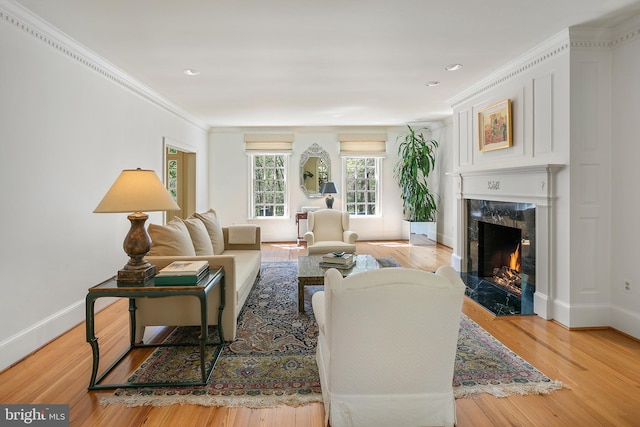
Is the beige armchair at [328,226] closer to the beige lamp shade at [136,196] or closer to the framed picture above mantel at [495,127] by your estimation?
the framed picture above mantel at [495,127]

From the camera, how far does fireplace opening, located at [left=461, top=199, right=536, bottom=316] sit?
3.42m

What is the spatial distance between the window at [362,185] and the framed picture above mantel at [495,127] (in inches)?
139

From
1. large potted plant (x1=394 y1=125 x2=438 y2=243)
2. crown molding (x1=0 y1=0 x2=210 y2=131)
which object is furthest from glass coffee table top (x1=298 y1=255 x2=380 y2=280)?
large potted plant (x1=394 y1=125 x2=438 y2=243)

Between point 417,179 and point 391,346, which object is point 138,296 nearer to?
point 391,346

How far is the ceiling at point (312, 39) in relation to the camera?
253 cm

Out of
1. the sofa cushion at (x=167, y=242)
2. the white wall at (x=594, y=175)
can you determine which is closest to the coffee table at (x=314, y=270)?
the sofa cushion at (x=167, y=242)

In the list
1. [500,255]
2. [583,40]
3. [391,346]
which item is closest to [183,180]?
[500,255]

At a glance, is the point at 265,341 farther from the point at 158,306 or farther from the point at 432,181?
the point at 432,181

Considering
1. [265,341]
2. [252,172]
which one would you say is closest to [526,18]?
[265,341]

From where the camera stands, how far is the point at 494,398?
6.42 ft

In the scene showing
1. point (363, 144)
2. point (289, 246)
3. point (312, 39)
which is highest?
point (312, 39)

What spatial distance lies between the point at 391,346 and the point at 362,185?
6.35 meters

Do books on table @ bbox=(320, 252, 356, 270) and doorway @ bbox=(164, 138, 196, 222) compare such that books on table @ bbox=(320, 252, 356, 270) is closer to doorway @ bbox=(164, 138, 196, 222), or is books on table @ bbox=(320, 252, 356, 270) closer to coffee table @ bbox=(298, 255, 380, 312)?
coffee table @ bbox=(298, 255, 380, 312)

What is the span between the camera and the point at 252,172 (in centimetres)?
769
